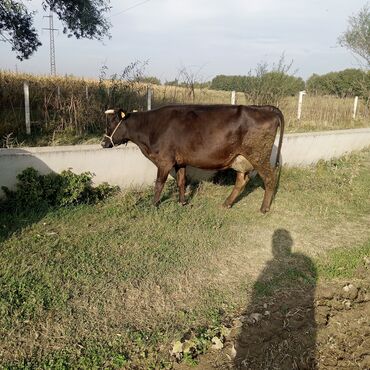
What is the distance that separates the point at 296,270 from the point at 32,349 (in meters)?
2.91

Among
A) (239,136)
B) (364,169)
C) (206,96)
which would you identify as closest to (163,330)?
(239,136)

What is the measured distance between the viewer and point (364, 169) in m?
9.51

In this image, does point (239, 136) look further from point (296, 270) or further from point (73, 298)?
point (73, 298)

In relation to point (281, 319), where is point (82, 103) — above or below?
above

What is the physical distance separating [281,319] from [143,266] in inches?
59.7

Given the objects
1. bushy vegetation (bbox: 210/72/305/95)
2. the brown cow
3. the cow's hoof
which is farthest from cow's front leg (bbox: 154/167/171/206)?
bushy vegetation (bbox: 210/72/305/95)

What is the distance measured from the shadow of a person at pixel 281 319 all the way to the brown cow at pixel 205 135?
1.72 metres

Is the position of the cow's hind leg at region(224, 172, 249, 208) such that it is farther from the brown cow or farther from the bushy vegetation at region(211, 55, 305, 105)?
the bushy vegetation at region(211, 55, 305, 105)

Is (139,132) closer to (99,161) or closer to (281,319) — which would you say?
(99,161)

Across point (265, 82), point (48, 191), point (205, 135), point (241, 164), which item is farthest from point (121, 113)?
point (265, 82)

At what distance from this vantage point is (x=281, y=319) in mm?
3631

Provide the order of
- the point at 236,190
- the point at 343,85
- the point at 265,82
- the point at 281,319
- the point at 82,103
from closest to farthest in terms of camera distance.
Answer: the point at 281,319
the point at 236,190
the point at 82,103
the point at 265,82
the point at 343,85

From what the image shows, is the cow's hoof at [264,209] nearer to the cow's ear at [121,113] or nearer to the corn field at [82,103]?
the cow's ear at [121,113]

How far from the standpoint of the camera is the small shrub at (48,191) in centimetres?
548
